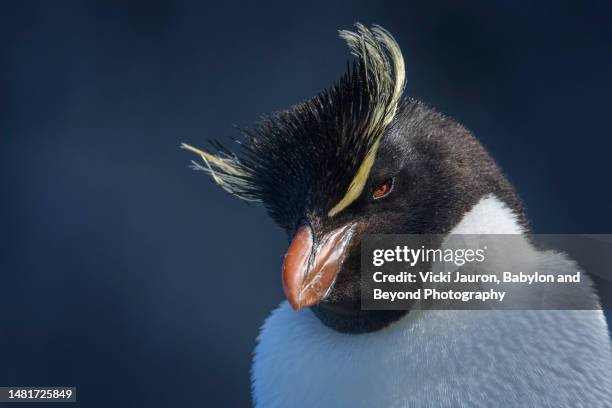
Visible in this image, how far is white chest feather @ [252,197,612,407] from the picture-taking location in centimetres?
82

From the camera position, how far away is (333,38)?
7.89ft

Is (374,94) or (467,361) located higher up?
(374,94)

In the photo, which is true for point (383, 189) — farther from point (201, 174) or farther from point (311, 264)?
point (201, 174)

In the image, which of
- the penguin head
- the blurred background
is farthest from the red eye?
the blurred background

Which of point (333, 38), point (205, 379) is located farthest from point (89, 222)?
point (333, 38)

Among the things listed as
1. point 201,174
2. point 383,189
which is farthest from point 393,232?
point 201,174

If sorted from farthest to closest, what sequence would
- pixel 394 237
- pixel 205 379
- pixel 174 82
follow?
1. pixel 174 82
2. pixel 205 379
3. pixel 394 237

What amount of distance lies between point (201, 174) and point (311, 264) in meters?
1.62

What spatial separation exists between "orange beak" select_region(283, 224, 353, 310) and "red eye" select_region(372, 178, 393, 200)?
0.04 meters

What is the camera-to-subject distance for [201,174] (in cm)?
241

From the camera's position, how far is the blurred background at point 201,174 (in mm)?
2328

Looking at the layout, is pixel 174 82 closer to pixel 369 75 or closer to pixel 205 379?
pixel 205 379

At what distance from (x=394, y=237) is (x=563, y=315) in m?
0.20

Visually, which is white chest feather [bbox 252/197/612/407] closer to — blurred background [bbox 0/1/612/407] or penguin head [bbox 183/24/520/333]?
penguin head [bbox 183/24/520/333]
